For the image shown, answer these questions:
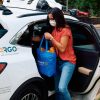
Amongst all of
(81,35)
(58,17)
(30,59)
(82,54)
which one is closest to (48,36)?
(58,17)

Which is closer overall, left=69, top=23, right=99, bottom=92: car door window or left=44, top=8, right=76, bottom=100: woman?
left=44, top=8, right=76, bottom=100: woman

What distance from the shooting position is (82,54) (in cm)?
612

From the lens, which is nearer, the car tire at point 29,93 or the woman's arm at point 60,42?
the car tire at point 29,93

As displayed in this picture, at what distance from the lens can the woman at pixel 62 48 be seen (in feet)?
18.4

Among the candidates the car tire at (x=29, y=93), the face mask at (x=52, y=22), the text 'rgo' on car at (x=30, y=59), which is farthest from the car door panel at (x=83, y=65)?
the face mask at (x=52, y=22)

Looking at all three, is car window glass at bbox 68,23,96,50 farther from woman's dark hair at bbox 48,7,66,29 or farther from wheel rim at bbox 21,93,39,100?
wheel rim at bbox 21,93,39,100

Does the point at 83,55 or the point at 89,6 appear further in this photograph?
the point at 89,6

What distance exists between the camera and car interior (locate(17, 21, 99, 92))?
5965mm

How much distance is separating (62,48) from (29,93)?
0.74 meters

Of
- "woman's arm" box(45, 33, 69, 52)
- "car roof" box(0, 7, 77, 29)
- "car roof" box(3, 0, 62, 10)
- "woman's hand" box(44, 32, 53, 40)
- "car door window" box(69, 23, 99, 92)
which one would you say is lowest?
"car door window" box(69, 23, 99, 92)

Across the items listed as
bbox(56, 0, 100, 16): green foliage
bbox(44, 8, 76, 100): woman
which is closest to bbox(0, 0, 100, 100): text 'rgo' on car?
bbox(44, 8, 76, 100): woman

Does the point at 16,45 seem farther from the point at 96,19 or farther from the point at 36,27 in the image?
the point at 96,19

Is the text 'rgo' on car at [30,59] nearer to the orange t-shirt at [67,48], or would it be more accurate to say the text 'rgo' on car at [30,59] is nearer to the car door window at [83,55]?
the car door window at [83,55]

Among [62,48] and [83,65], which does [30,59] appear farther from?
[83,65]
